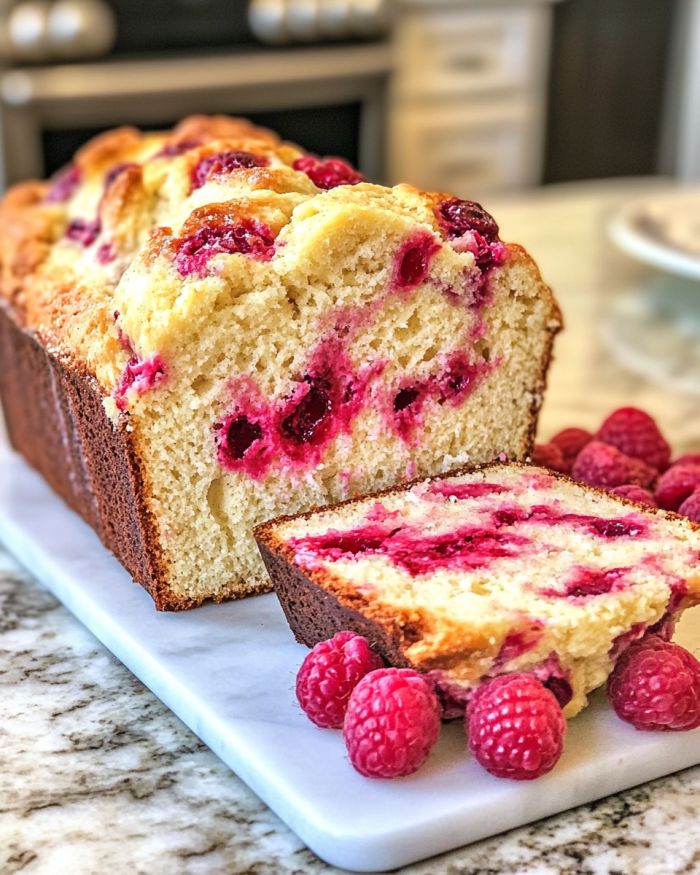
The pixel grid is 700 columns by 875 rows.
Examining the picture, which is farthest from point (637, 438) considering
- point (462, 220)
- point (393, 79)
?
point (393, 79)

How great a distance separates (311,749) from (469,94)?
5.62 metres

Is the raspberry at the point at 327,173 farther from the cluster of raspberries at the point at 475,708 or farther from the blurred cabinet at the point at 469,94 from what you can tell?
the blurred cabinet at the point at 469,94

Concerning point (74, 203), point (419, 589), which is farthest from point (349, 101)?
point (419, 589)

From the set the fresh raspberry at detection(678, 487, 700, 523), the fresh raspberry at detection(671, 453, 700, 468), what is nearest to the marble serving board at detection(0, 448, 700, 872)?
the fresh raspberry at detection(678, 487, 700, 523)

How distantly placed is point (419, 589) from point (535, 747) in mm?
258

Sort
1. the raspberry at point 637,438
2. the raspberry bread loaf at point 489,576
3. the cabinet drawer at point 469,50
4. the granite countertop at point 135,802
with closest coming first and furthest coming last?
the granite countertop at point 135,802
the raspberry bread loaf at point 489,576
the raspberry at point 637,438
the cabinet drawer at point 469,50

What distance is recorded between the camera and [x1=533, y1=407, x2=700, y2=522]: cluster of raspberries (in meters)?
2.09

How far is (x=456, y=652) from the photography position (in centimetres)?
144

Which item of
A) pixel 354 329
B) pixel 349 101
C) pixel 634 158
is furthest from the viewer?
pixel 634 158

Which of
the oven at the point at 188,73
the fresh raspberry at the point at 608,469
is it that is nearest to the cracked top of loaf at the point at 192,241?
the fresh raspberry at the point at 608,469

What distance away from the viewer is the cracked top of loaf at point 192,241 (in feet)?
5.74

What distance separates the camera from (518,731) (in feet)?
4.53

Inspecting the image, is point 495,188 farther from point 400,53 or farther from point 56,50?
point 56,50

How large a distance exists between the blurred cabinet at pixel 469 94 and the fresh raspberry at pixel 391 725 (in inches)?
201
